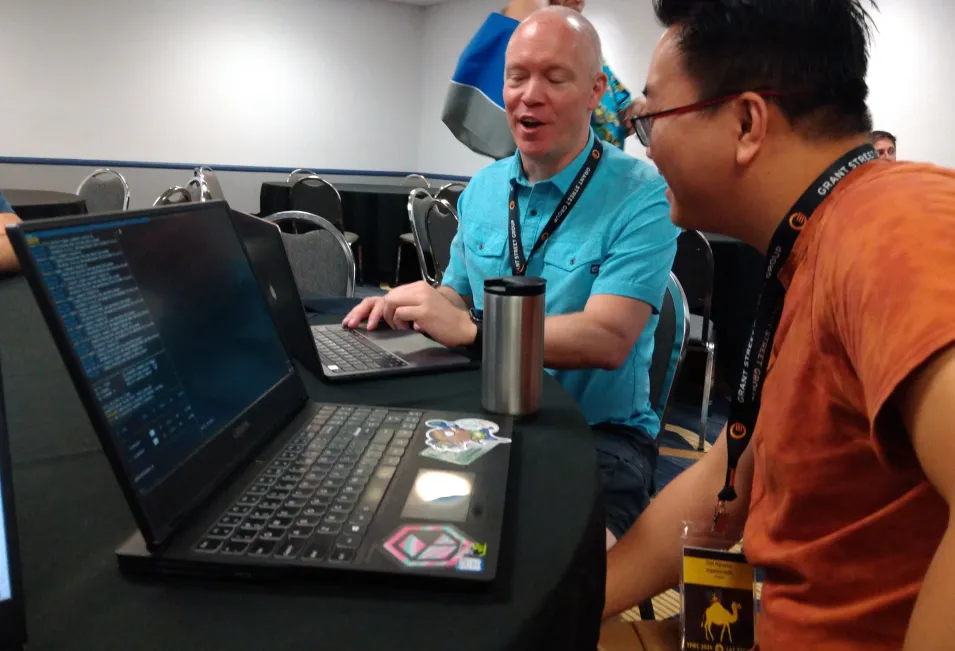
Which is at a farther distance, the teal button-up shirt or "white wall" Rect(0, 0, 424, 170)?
"white wall" Rect(0, 0, 424, 170)

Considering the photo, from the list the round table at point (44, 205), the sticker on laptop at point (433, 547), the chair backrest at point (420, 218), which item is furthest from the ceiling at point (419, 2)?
the sticker on laptop at point (433, 547)

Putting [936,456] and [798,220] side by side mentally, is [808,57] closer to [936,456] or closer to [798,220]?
[798,220]

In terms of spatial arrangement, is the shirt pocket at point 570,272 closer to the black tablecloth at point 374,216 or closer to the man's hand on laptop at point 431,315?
the man's hand on laptop at point 431,315

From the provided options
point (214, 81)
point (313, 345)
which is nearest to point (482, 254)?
point (313, 345)

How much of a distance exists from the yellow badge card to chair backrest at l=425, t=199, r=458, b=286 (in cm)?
236

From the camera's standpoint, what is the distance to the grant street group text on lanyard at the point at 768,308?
0.74 m

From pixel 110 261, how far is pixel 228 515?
0.23 m

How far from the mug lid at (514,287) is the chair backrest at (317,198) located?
17.4 ft

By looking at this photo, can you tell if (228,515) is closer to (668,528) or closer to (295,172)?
(668,528)

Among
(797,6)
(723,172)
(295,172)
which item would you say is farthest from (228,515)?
(295,172)

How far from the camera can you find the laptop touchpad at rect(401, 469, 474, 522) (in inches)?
23.6

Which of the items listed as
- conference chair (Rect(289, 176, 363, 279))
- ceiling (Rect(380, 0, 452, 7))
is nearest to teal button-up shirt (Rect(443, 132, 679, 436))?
conference chair (Rect(289, 176, 363, 279))

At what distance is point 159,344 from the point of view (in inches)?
23.8

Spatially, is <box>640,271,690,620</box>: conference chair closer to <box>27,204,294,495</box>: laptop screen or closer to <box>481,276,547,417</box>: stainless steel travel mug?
<box>481,276,547,417</box>: stainless steel travel mug
